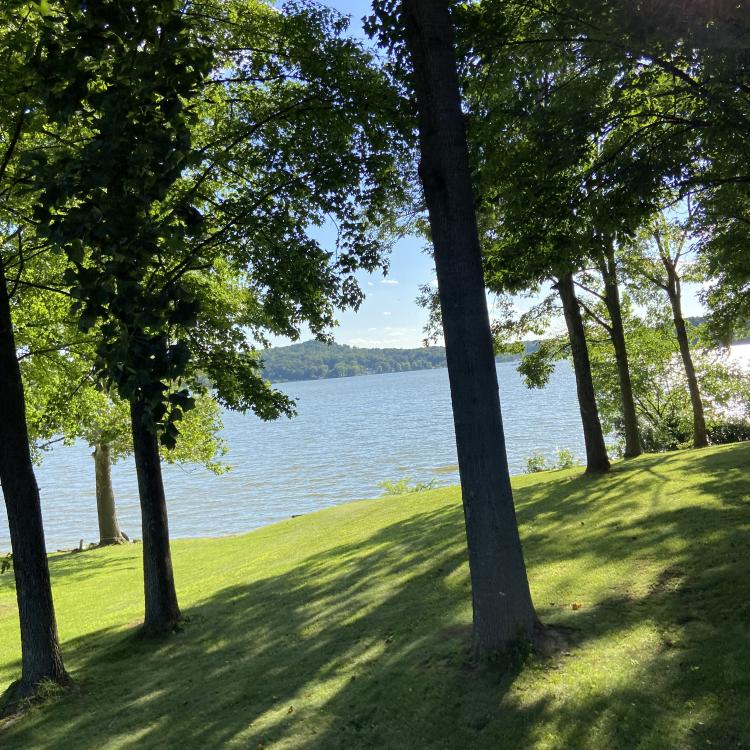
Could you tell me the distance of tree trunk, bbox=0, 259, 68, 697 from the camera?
25.7 ft

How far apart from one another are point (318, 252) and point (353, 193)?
1012 mm

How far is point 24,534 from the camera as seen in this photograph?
7.88 meters

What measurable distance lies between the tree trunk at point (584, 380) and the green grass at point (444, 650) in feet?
7.09

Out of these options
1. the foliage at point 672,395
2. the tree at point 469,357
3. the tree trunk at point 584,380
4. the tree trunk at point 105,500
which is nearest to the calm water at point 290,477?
the tree trunk at point 105,500

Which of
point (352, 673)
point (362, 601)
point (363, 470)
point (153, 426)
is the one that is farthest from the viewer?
point (363, 470)

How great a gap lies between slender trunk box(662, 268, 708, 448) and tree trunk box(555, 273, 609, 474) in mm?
6593

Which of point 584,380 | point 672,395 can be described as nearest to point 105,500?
point 584,380

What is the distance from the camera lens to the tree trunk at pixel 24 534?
7832 mm

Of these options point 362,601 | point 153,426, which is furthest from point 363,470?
point 153,426

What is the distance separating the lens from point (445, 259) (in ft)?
18.8

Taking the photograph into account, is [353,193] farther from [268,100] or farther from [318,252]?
[268,100]

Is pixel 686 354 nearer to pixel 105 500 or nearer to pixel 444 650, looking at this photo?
pixel 444 650

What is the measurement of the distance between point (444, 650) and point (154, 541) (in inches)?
211

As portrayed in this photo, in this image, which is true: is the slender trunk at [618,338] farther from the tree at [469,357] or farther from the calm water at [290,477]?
the calm water at [290,477]
